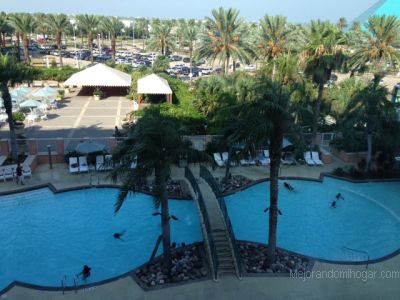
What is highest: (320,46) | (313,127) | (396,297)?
(320,46)

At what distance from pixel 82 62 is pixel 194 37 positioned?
26428mm

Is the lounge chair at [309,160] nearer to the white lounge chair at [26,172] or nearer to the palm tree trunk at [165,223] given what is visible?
the palm tree trunk at [165,223]

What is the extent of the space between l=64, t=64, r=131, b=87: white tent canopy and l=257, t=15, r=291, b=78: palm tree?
1425cm

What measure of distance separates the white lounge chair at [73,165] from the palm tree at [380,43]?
2936 cm

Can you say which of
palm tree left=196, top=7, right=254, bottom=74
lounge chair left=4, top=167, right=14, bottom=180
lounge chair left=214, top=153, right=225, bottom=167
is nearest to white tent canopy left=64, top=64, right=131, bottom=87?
palm tree left=196, top=7, right=254, bottom=74

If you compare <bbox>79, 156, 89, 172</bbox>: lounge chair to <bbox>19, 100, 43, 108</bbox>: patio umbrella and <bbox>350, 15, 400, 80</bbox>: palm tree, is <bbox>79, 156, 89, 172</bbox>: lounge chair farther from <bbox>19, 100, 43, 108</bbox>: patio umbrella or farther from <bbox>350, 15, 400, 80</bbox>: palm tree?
<bbox>350, 15, 400, 80</bbox>: palm tree

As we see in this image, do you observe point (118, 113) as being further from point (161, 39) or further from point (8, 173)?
point (161, 39)

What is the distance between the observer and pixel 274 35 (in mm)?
33156

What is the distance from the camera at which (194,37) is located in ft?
186

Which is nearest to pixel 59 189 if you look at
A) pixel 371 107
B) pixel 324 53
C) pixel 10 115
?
pixel 10 115

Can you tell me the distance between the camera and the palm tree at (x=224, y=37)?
3316 cm

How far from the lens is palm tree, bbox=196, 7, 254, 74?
33156 millimetres

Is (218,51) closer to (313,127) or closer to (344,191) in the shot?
(313,127)

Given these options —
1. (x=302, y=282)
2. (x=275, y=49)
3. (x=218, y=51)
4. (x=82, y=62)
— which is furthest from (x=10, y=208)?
(x=82, y=62)
